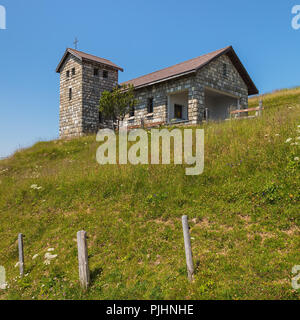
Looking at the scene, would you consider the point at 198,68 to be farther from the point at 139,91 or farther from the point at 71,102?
the point at 71,102

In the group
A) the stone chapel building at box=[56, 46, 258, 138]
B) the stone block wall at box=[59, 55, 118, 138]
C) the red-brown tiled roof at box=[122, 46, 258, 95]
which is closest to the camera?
the red-brown tiled roof at box=[122, 46, 258, 95]

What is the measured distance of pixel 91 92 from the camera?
24.9 metres

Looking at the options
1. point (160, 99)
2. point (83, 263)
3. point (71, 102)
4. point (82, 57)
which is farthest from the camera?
point (71, 102)

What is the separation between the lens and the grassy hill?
233 inches

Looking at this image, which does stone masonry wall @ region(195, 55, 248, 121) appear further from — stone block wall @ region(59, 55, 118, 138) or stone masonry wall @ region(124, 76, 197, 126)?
stone block wall @ region(59, 55, 118, 138)

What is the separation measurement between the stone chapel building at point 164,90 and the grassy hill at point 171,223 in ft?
27.6

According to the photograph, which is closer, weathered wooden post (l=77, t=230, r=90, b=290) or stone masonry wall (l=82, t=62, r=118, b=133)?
weathered wooden post (l=77, t=230, r=90, b=290)

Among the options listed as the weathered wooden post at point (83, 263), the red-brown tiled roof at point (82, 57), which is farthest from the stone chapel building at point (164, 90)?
the weathered wooden post at point (83, 263)

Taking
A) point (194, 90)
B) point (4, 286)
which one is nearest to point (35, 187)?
point (4, 286)

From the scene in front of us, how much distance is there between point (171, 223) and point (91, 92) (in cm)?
1954

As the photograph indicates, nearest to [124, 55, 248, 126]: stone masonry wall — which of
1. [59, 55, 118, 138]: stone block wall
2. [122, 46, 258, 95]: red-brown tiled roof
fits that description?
[122, 46, 258, 95]: red-brown tiled roof

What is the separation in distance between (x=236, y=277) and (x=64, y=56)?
26952 mm

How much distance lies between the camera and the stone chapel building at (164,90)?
20688 millimetres

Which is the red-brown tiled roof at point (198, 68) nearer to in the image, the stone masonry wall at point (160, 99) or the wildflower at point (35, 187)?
the stone masonry wall at point (160, 99)
